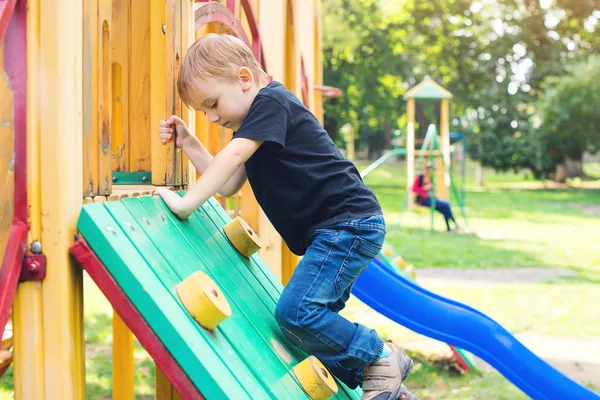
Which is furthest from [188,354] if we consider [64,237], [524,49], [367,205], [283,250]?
[524,49]

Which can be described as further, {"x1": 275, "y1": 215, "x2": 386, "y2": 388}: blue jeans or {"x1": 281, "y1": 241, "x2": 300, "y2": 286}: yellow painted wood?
{"x1": 281, "y1": 241, "x2": 300, "y2": 286}: yellow painted wood

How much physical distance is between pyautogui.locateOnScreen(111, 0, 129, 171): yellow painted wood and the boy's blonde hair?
0.50 meters

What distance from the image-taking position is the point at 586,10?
91.3 ft

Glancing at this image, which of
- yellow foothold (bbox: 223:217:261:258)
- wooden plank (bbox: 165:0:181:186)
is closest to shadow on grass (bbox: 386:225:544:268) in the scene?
yellow foothold (bbox: 223:217:261:258)

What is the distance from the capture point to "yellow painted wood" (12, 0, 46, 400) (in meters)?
1.52

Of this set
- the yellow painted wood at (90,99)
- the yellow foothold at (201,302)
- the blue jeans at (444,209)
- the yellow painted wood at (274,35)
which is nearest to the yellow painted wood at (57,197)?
the yellow painted wood at (90,99)

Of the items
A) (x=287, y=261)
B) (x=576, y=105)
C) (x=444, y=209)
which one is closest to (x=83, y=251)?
(x=287, y=261)

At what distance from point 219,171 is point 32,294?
67 cm

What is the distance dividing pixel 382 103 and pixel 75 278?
28.9m

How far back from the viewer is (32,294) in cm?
153

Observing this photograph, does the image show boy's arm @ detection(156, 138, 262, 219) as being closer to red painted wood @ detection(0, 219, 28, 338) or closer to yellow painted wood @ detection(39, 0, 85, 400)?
yellow painted wood @ detection(39, 0, 85, 400)

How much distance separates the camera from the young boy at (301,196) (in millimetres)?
2102

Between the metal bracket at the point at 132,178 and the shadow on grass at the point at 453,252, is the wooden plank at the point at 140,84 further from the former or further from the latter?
the shadow on grass at the point at 453,252

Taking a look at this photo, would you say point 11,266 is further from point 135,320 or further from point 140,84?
point 140,84
